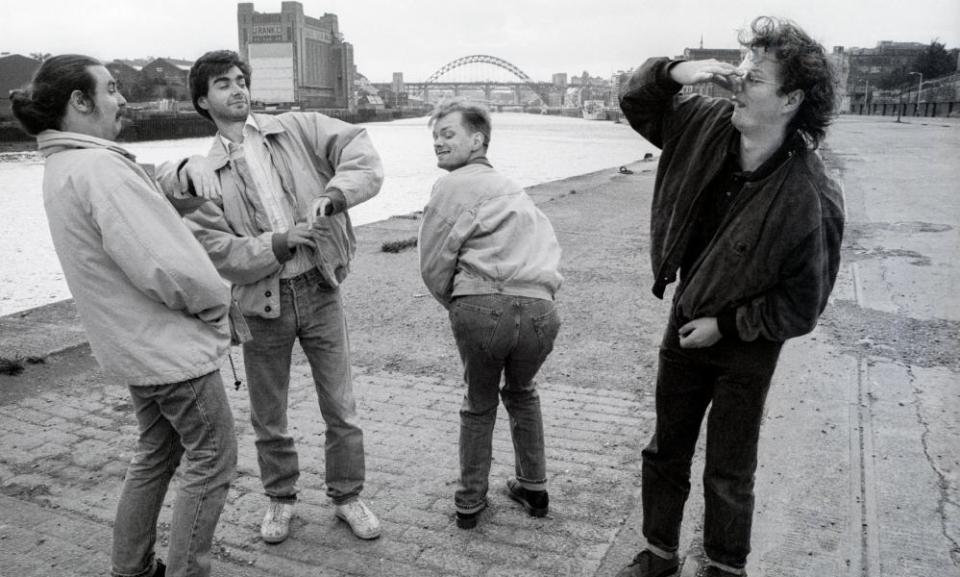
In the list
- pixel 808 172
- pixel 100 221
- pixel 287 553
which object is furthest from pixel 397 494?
pixel 808 172

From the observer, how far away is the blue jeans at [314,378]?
3.25m

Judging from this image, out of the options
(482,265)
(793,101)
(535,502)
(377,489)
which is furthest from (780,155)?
(377,489)

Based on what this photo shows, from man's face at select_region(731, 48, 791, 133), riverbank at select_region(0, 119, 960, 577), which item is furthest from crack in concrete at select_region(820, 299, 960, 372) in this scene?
man's face at select_region(731, 48, 791, 133)

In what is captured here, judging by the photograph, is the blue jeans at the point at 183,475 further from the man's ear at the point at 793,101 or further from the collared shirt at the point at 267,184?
the man's ear at the point at 793,101

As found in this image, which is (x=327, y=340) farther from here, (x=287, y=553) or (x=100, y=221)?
(x=100, y=221)

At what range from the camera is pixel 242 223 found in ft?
10.5

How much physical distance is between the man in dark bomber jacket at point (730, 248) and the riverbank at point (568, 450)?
418 mm

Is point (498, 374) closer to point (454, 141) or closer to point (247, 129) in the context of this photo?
point (454, 141)

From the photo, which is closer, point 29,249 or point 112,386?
point 112,386

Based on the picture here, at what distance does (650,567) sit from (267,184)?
6.85ft

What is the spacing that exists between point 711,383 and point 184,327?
5.98 ft

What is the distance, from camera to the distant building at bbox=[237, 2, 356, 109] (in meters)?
146

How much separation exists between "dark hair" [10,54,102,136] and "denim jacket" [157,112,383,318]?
19.7 inches

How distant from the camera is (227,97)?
318 cm
